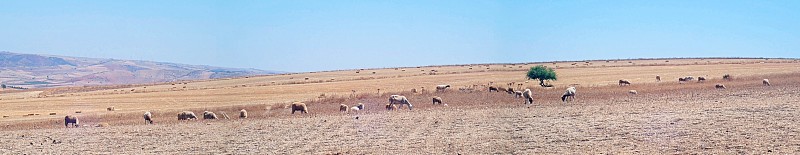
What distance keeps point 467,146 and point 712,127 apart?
691cm

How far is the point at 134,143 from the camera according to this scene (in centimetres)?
2508

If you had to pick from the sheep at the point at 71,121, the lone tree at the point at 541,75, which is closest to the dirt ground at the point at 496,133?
the sheep at the point at 71,121

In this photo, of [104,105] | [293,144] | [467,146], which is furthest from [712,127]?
[104,105]

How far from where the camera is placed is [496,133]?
23.6m

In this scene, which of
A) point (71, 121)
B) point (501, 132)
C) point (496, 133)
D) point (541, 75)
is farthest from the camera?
point (541, 75)

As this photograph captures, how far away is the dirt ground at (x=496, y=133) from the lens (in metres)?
19.8

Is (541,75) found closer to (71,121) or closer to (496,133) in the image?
(71,121)

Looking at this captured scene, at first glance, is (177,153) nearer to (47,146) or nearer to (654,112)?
(47,146)

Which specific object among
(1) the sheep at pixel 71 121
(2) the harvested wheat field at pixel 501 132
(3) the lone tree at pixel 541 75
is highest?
(3) the lone tree at pixel 541 75

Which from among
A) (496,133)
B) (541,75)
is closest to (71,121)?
(496,133)

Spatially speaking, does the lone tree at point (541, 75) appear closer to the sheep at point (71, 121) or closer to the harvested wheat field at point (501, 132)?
the harvested wheat field at point (501, 132)

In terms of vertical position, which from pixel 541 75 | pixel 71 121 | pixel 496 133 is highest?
pixel 541 75

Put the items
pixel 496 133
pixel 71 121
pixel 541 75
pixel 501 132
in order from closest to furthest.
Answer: pixel 496 133, pixel 501 132, pixel 71 121, pixel 541 75

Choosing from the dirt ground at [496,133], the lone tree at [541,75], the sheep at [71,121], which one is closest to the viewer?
the dirt ground at [496,133]
